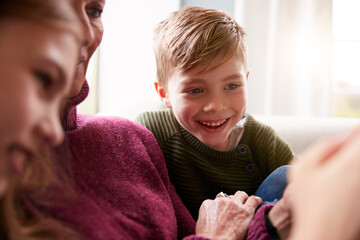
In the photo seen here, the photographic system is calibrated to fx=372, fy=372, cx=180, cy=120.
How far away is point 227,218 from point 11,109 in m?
0.63

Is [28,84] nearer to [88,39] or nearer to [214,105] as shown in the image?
[88,39]

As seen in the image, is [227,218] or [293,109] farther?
[293,109]

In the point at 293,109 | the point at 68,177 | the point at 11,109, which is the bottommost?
the point at 293,109

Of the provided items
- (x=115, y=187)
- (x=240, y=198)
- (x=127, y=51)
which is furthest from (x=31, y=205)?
(x=127, y=51)

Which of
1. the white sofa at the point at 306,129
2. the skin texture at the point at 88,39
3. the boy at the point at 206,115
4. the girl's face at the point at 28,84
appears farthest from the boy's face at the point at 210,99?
the girl's face at the point at 28,84

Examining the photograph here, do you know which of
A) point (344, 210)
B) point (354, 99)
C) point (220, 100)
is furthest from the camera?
point (354, 99)

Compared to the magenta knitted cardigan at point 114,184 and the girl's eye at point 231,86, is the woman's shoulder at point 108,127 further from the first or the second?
the girl's eye at point 231,86

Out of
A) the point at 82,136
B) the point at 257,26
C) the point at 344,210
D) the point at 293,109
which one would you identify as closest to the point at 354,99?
the point at 293,109

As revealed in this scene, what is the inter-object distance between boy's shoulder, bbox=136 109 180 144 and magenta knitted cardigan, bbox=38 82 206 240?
0.24 meters

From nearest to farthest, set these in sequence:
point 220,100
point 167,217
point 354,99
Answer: point 167,217 → point 220,100 → point 354,99

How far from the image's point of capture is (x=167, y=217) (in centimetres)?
85

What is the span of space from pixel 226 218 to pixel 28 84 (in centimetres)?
63

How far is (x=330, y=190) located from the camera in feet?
1.29

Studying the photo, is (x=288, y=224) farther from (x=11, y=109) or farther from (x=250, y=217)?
(x=11, y=109)
